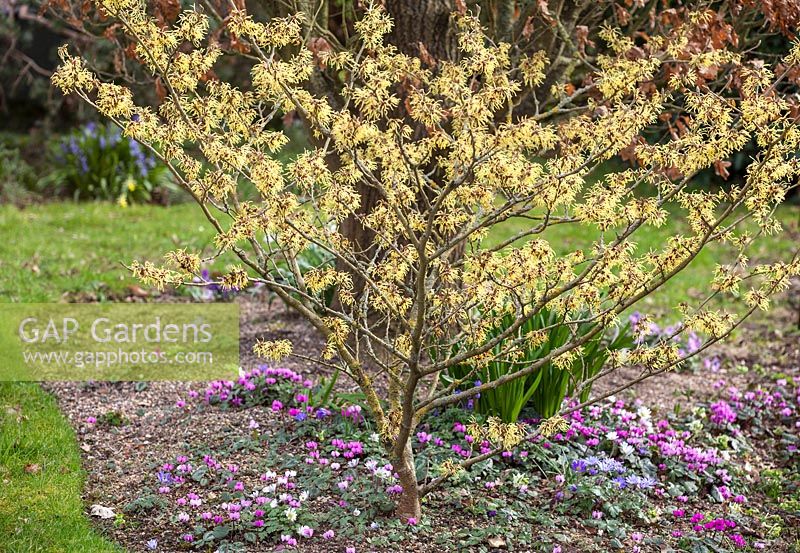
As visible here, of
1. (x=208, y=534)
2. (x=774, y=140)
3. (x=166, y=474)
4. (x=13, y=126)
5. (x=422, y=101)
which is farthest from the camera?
(x=13, y=126)

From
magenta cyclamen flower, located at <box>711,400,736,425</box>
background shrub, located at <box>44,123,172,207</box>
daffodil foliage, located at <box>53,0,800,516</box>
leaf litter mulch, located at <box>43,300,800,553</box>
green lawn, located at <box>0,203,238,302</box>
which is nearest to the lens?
daffodil foliage, located at <box>53,0,800,516</box>

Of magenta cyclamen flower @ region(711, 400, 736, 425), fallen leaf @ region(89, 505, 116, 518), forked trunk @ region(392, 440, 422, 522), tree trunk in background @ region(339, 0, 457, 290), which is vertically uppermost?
tree trunk in background @ region(339, 0, 457, 290)

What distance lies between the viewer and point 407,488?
3.36 meters

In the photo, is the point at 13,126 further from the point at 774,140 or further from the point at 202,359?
the point at 774,140

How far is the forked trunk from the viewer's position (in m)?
3.30

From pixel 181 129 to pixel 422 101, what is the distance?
2.66 feet

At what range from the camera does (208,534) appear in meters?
3.25

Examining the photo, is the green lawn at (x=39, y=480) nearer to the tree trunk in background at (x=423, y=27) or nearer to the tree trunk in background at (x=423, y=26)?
the tree trunk in background at (x=423, y=27)

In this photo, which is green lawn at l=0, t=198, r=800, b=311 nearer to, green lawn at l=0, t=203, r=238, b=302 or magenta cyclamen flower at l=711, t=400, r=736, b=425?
green lawn at l=0, t=203, r=238, b=302

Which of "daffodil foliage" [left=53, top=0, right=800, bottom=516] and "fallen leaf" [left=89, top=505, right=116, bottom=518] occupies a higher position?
"daffodil foliage" [left=53, top=0, right=800, bottom=516]

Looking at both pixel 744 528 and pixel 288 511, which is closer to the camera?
pixel 288 511

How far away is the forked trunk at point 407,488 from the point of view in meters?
3.30

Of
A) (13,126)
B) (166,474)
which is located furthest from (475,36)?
(13,126)

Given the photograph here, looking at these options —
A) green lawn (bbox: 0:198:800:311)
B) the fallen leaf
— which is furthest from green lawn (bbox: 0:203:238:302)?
the fallen leaf
